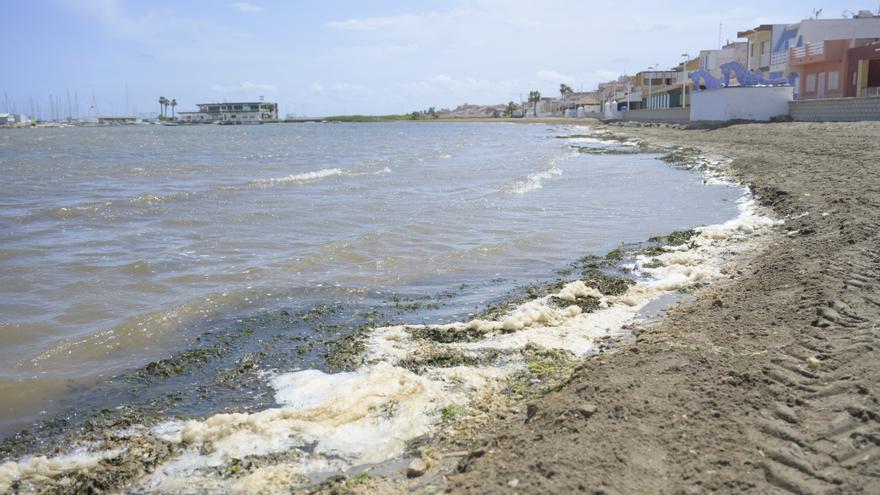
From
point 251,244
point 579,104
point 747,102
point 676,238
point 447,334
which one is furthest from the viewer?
point 579,104

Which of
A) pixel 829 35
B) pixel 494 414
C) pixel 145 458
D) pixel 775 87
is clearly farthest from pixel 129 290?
pixel 829 35

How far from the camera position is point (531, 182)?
25.0 m

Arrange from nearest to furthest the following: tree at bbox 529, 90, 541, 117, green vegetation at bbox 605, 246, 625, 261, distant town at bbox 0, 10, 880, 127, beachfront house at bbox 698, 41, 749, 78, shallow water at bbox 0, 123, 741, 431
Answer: shallow water at bbox 0, 123, 741, 431 < green vegetation at bbox 605, 246, 625, 261 < distant town at bbox 0, 10, 880, 127 < beachfront house at bbox 698, 41, 749, 78 < tree at bbox 529, 90, 541, 117

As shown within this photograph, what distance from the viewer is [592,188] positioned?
75.5ft

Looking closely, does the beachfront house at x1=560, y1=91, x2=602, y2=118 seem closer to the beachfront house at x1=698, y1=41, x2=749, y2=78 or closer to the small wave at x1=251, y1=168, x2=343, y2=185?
the beachfront house at x1=698, y1=41, x2=749, y2=78

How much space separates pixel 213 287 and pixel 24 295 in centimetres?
273

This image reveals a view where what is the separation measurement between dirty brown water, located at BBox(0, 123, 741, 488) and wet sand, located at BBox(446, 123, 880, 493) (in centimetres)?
277

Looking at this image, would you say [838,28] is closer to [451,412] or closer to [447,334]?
[447,334]

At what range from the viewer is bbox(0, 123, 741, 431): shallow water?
8312mm

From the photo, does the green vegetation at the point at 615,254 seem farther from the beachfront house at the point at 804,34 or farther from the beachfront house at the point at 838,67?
the beachfront house at the point at 804,34

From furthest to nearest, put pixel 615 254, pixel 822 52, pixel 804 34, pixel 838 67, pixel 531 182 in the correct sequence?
1. pixel 804 34
2. pixel 822 52
3. pixel 838 67
4. pixel 531 182
5. pixel 615 254

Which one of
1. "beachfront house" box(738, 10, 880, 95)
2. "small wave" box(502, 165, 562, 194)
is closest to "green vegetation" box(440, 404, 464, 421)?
"small wave" box(502, 165, 562, 194)

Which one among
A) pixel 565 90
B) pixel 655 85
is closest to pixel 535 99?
pixel 565 90

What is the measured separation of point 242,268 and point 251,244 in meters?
2.40
